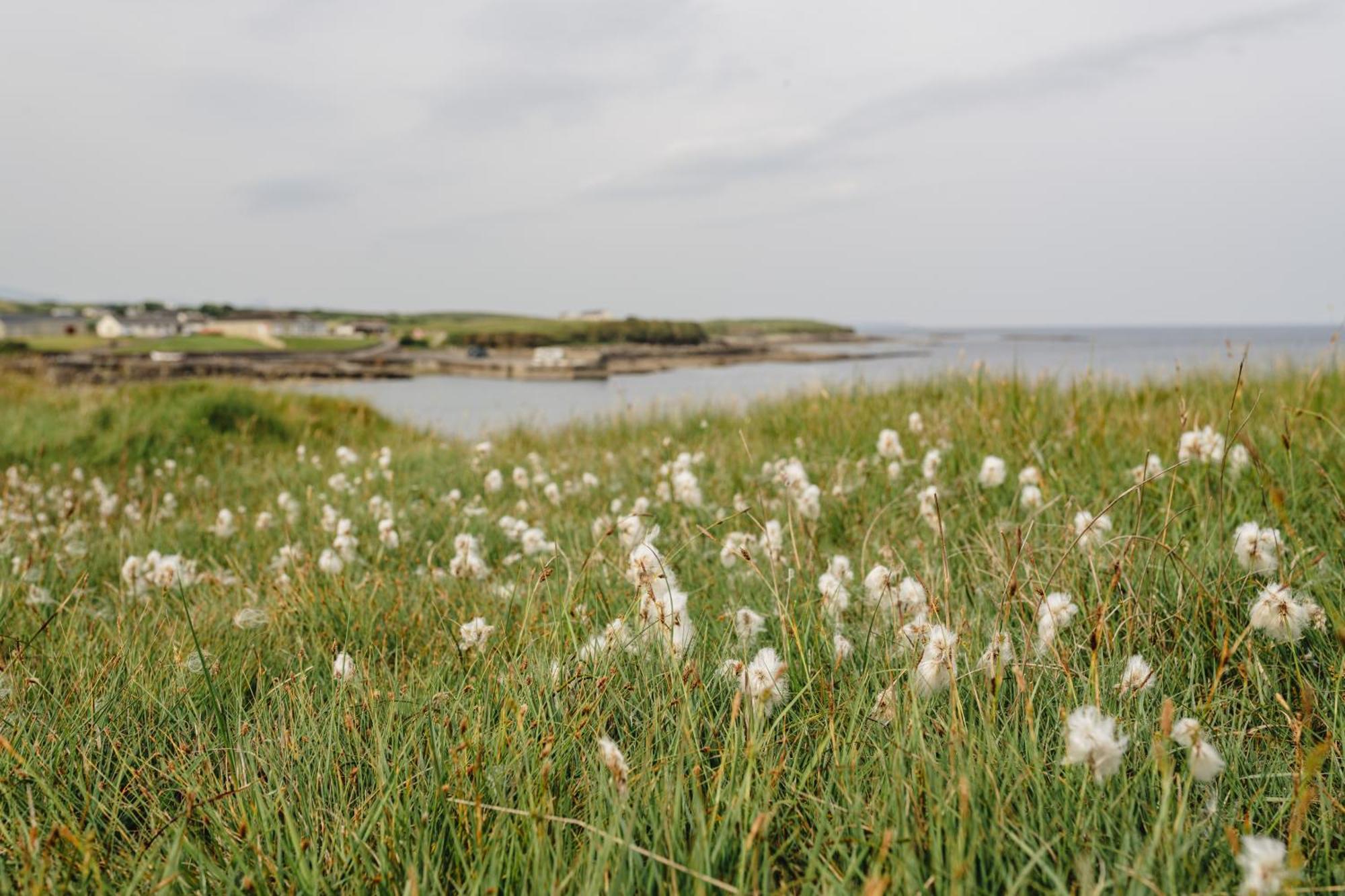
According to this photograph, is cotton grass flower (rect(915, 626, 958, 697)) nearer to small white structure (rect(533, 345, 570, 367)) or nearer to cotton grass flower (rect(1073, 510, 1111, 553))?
cotton grass flower (rect(1073, 510, 1111, 553))

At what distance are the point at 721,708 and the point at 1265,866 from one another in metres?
1.25

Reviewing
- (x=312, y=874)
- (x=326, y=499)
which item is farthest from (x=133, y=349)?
(x=312, y=874)

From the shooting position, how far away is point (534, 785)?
5.93 ft

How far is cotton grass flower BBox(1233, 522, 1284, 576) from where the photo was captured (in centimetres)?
245

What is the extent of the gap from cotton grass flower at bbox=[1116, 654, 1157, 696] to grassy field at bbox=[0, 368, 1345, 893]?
0.08 meters

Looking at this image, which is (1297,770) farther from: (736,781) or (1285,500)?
(1285,500)

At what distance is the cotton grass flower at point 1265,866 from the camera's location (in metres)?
1.18

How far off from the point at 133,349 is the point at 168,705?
301ft

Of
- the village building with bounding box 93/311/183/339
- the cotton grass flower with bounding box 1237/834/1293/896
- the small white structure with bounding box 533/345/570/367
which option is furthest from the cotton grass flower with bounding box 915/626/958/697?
the village building with bounding box 93/311/183/339

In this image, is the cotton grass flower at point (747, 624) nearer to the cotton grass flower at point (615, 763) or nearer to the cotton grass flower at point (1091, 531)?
the cotton grass flower at point (615, 763)

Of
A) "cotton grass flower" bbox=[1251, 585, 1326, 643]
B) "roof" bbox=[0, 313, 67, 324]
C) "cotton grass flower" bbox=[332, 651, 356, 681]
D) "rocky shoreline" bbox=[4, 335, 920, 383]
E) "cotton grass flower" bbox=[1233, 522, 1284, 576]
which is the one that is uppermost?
"roof" bbox=[0, 313, 67, 324]

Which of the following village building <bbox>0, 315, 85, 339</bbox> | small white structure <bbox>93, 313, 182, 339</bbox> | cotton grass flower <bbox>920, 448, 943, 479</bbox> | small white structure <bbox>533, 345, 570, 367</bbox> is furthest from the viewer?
village building <bbox>0, 315, 85, 339</bbox>

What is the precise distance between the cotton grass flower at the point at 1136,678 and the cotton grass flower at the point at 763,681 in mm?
856

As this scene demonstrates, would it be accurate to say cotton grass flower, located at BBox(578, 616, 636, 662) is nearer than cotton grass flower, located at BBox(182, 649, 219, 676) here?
Yes
